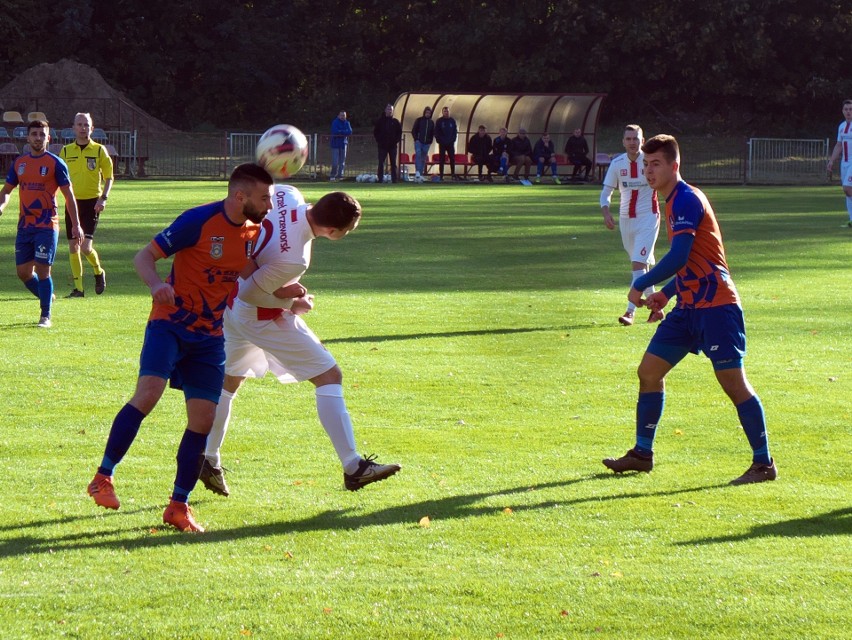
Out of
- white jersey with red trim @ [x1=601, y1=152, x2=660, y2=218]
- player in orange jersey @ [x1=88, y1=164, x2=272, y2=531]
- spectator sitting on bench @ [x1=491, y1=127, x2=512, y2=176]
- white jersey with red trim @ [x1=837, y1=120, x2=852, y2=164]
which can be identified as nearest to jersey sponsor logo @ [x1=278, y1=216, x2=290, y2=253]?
player in orange jersey @ [x1=88, y1=164, x2=272, y2=531]

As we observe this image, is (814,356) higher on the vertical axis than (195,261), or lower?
lower

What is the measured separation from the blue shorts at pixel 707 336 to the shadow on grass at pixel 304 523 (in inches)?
29.6

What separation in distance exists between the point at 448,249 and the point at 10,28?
44.3 m

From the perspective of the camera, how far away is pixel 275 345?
712 centimetres

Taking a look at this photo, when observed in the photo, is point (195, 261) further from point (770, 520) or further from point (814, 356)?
point (814, 356)

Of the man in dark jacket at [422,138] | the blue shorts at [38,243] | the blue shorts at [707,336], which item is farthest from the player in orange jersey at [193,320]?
the man in dark jacket at [422,138]

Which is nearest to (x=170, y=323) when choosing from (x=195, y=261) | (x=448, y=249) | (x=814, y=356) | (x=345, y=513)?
(x=195, y=261)

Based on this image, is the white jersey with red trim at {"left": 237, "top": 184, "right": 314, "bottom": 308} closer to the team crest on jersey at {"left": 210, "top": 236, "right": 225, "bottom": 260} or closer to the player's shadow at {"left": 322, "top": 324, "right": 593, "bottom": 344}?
the team crest on jersey at {"left": 210, "top": 236, "right": 225, "bottom": 260}

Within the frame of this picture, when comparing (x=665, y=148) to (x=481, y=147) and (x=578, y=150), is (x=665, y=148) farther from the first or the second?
(x=481, y=147)

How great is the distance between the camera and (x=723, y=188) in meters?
40.3

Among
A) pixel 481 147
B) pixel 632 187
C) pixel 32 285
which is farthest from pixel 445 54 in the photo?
pixel 32 285

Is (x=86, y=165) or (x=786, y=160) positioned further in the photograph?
(x=786, y=160)

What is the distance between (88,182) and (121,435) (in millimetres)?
10540

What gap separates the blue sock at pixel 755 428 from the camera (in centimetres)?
777
